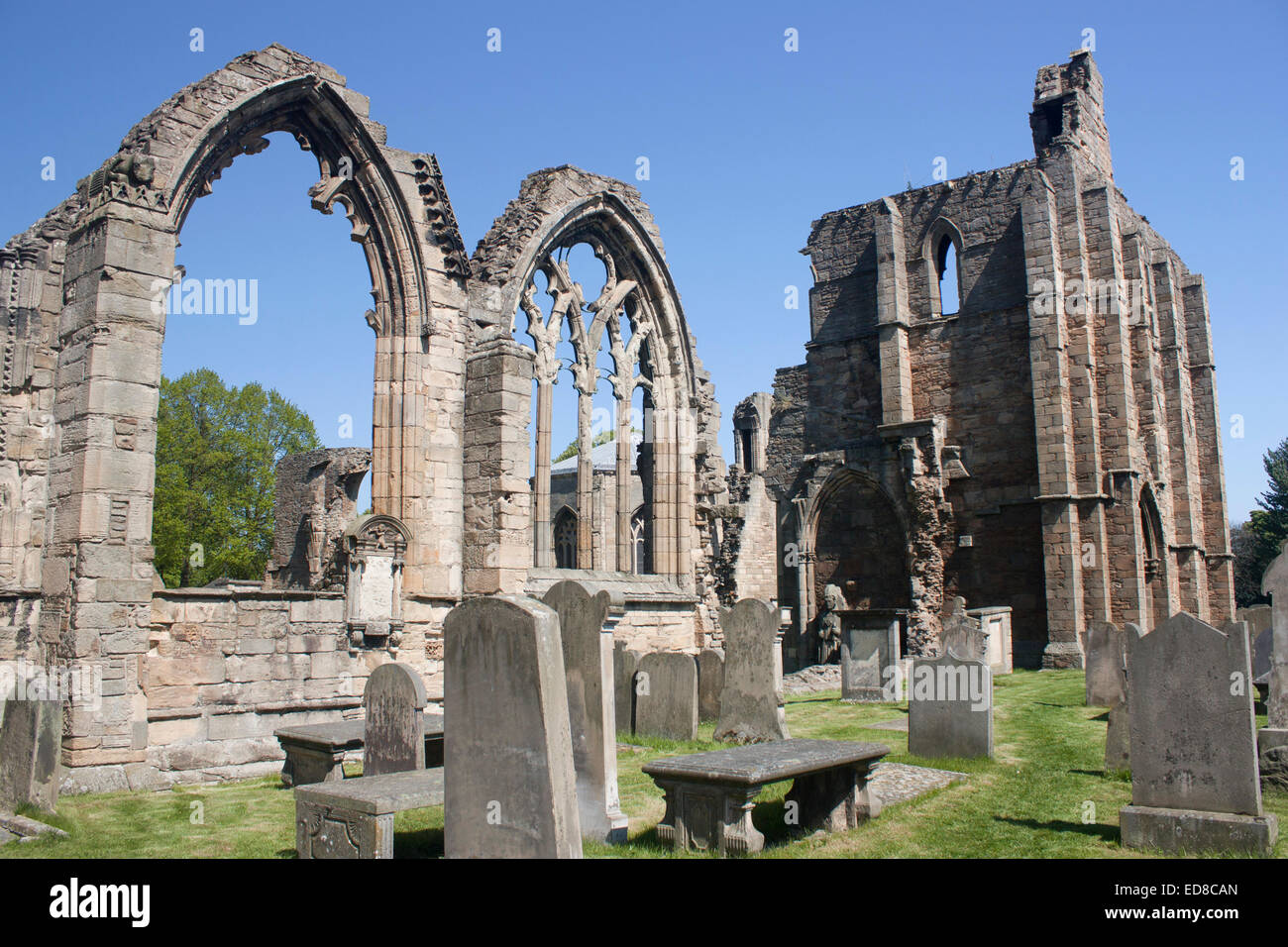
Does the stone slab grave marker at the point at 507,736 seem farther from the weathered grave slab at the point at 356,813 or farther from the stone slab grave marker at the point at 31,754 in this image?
the stone slab grave marker at the point at 31,754

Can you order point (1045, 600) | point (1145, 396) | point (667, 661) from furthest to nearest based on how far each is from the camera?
point (1145, 396) → point (1045, 600) → point (667, 661)

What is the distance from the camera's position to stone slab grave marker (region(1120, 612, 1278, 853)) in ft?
17.7

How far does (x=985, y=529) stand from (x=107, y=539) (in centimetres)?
2016

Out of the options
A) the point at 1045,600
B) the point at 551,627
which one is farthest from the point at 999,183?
the point at 551,627

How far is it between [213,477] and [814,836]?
3430 cm

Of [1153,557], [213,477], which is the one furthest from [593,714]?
[213,477]

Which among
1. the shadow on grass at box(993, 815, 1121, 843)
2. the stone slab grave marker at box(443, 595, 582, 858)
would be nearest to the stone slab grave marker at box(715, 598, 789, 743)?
the shadow on grass at box(993, 815, 1121, 843)

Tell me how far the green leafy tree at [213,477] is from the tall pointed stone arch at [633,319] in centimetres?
2167

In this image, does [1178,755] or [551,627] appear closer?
[551,627]

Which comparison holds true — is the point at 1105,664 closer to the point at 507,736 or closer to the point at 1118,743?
the point at 1118,743

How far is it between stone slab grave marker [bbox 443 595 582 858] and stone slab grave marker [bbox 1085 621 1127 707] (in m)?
9.09

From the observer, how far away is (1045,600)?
2283cm

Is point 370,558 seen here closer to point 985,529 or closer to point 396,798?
point 396,798

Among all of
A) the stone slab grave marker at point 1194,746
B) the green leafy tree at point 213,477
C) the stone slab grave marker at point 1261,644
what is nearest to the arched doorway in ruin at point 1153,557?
the stone slab grave marker at point 1261,644
